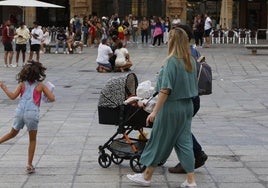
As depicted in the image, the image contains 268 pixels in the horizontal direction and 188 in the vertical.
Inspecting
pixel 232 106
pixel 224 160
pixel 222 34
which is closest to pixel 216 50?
pixel 222 34

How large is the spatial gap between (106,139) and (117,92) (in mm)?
2350

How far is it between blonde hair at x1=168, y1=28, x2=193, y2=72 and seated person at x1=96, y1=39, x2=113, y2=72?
53.0 ft

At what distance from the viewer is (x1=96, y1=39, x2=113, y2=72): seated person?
76.3 feet

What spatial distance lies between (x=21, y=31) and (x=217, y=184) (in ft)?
60.4

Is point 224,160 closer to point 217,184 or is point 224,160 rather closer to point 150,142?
point 217,184

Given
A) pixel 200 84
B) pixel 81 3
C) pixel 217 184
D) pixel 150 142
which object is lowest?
pixel 217 184

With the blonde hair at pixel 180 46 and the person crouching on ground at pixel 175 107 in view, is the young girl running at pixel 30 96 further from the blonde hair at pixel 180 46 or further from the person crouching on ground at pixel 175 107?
the blonde hair at pixel 180 46

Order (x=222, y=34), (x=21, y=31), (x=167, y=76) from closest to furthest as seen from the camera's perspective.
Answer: (x=167, y=76) → (x=21, y=31) → (x=222, y=34)

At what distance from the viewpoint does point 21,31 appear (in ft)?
81.7

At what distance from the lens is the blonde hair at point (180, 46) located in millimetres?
7102

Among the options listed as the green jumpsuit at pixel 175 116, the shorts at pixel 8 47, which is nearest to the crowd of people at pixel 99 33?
the shorts at pixel 8 47

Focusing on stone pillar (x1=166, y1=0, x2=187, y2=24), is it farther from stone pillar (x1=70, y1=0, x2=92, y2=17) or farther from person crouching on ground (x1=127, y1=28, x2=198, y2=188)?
person crouching on ground (x1=127, y1=28, x2=198, y2=188)

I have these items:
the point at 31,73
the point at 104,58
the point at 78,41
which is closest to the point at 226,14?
the point at 78,41

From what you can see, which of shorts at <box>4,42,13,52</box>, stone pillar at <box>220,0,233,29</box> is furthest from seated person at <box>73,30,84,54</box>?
stone pillar at <box>220,0,233,29</box>
